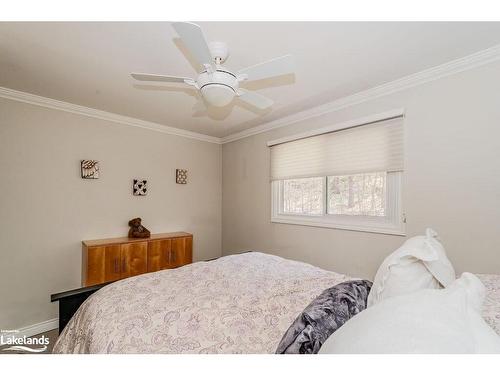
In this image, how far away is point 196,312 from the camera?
125cm

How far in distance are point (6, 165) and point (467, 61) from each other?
4183mm

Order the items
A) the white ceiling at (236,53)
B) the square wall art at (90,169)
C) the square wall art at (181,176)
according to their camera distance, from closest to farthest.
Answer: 1. the white ceiling at (236,53)
2. the square wall art at (90,169)
3. the square wall art at (181,176)

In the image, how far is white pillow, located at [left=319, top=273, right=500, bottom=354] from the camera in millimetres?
583

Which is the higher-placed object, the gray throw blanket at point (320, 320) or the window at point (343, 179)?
the window at point (343, 179)

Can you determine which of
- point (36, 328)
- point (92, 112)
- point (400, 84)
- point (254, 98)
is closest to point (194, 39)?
point (254, 98)

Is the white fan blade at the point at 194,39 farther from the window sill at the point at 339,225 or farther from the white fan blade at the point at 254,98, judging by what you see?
the window sill at the point at 339,225

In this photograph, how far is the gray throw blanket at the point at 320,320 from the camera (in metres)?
0.83

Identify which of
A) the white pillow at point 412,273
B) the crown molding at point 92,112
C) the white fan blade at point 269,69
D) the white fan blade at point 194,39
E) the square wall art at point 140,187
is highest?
the crown molding at point 92,112

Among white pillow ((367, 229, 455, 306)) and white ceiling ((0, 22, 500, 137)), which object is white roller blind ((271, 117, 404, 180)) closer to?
white ceiling ((0, 22, 500, 137))

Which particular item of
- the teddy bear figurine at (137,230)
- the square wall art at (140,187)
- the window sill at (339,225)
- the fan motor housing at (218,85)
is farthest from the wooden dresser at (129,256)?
the fan motor housing at (218,85)

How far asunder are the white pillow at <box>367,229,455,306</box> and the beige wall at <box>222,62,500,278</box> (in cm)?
100

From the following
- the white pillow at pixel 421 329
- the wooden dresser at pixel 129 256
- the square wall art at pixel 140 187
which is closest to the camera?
the white pillow at pixel 421 329

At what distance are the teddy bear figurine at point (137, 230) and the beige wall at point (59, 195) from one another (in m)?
0.10

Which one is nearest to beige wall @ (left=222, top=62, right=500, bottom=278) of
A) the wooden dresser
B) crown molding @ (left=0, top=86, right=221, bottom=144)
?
the wooden dresser
